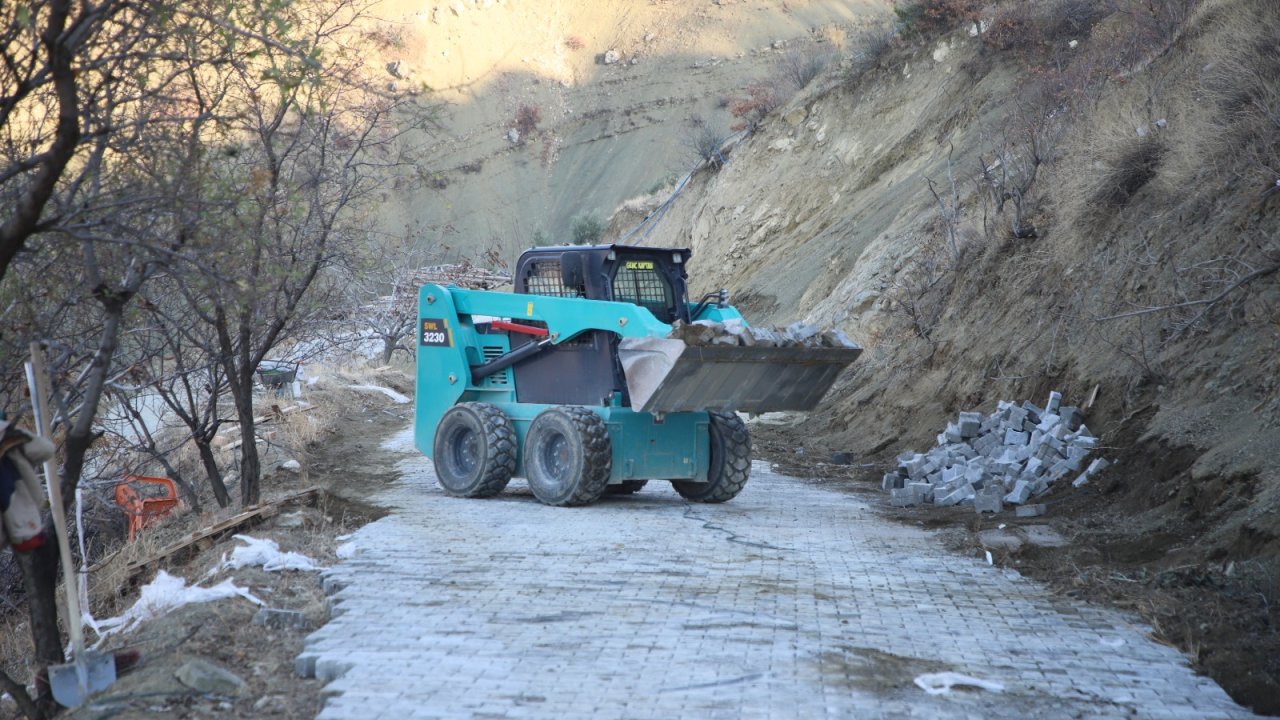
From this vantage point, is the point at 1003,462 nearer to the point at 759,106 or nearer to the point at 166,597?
the point at 166,597

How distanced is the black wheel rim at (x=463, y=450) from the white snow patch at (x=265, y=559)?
5.06 m

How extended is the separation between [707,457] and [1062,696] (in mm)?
7772

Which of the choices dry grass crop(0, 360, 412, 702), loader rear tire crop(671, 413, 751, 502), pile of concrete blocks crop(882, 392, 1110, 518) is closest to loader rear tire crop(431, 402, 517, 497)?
dry grass crop(0, 360, 412, 702)

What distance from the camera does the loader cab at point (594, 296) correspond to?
43.9 ft

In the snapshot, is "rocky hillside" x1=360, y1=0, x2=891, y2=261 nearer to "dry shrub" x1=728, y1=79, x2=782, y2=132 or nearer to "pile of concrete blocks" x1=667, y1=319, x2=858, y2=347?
"dry shrub" x1=728, y1=79, x2=782, y2=132

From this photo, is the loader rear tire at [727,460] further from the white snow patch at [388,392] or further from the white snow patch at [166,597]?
the white snow patch at [388,392]

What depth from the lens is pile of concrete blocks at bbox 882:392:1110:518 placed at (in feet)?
42.0

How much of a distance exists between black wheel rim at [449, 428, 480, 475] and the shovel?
8.01 meters

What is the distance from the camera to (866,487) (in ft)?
51.8

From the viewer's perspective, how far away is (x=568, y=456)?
43.1 feet

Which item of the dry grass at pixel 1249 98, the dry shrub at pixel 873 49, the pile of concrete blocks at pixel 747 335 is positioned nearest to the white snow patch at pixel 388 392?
the dry shrub at pixel 873 49

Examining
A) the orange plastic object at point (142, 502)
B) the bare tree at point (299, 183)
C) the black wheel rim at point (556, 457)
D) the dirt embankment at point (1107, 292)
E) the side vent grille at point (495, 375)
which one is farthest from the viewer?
the orange plastic object at point (142, 502)

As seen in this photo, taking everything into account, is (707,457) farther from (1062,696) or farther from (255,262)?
(1062,696)

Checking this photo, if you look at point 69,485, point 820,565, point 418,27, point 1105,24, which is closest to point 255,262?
point 69,485
